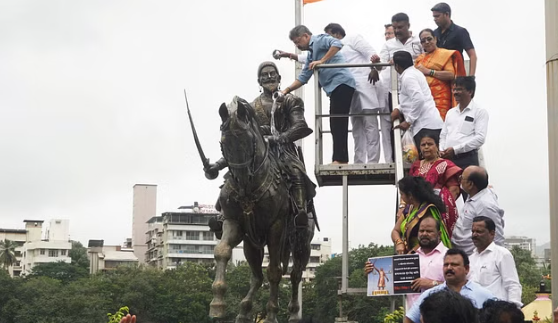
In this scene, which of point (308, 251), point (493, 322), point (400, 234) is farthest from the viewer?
point (308, 251)

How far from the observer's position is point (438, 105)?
1505 cm

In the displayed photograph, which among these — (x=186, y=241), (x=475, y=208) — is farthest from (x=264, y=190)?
(x=186, y=241)

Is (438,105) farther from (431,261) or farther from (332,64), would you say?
(431,261)

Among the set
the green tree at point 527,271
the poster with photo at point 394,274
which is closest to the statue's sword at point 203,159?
the poster with photo at point 394,274

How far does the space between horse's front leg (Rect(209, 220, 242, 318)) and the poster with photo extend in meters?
2.26

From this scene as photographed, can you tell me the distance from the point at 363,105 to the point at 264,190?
4619 millimetres

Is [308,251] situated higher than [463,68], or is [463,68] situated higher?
[463,68]

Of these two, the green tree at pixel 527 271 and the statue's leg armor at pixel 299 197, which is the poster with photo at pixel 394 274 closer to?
the statue's leg armor at pixel 299 197

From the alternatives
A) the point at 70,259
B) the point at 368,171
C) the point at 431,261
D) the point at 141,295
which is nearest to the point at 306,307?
the point at 141,295

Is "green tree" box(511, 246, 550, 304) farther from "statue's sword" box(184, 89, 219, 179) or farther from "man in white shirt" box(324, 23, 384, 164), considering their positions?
"statue's sword" box(184, 89, 219, 179)

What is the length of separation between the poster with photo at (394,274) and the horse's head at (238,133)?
7.97 ft

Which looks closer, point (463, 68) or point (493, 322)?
point (493, 322)

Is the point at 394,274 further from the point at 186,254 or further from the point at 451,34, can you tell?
the point at 186,254

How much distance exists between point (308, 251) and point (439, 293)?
25.7 feet
